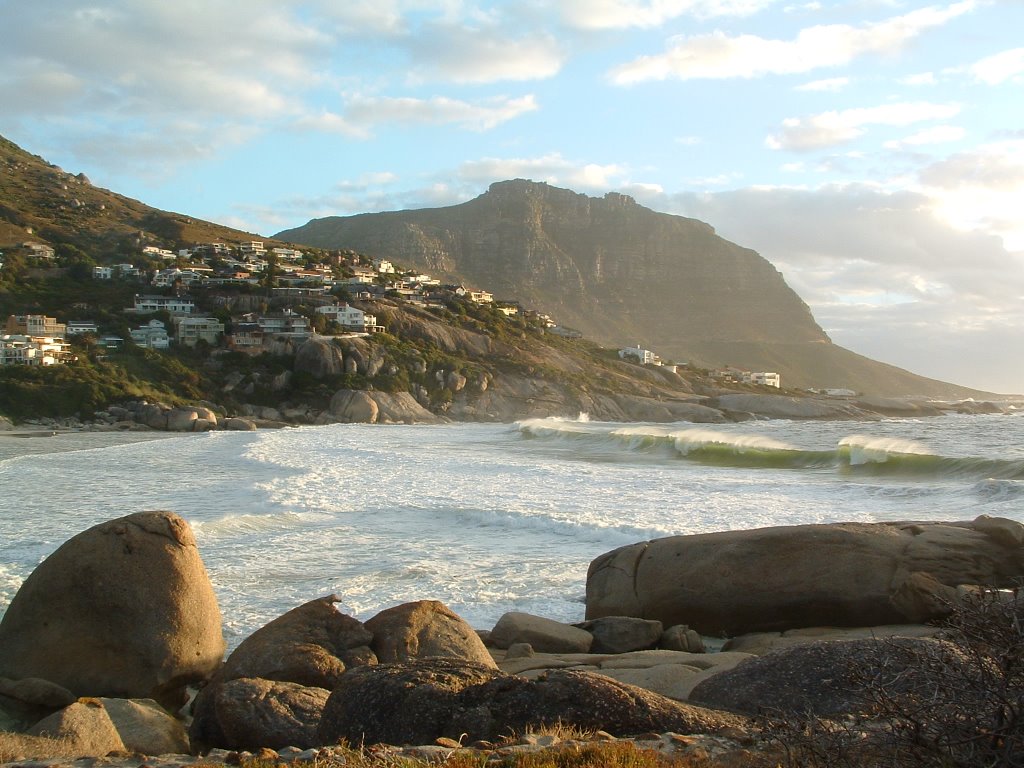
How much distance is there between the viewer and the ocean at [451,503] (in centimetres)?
1359

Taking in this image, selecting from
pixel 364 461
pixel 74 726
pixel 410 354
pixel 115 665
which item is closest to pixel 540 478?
pixel 364 461

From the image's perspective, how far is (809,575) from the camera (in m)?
11.3

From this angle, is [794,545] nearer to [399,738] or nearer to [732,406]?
[399,738]

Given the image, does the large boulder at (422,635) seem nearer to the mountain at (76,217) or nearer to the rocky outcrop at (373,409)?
the rocky outcrop at (373,409)

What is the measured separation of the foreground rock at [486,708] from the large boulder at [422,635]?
8.00 feet

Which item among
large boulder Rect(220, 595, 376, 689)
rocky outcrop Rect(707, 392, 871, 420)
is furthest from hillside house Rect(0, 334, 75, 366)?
large boulder Rect(220, 595, 376, 689)

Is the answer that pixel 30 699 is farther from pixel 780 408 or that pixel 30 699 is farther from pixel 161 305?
pixel 780 408

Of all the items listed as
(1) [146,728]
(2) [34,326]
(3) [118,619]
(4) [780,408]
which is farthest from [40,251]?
(1) [146,728]

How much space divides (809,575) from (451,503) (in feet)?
40.2

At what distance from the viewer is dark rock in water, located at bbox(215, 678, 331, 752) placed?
6.83 m

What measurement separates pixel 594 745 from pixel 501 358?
10198 cm

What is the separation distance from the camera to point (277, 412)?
270 ft

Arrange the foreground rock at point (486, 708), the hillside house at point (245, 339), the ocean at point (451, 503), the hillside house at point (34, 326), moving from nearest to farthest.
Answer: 1. the foreground rock at point (486, 708)
2. the ocean at point (451, 503)
3. the hillside house at point (34, 326)
4. the hillside house at point (245, 339)

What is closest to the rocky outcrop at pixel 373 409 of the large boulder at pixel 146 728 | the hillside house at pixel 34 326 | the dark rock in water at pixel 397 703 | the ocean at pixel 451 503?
the hillside house at pixel 34 326
